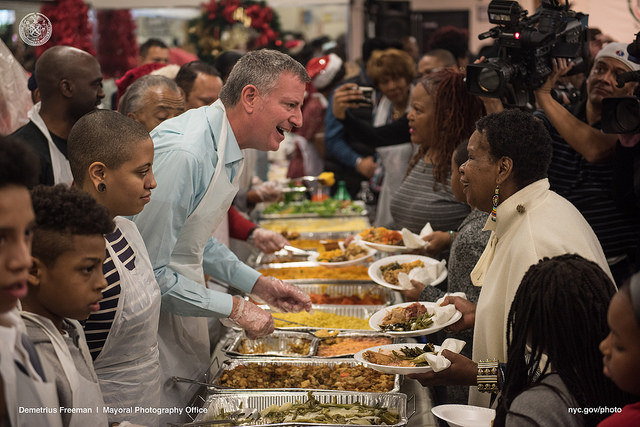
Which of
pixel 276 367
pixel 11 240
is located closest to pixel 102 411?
pixel 11 240

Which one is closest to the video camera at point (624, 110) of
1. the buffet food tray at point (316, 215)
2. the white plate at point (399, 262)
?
the white plate at point (399, 262)

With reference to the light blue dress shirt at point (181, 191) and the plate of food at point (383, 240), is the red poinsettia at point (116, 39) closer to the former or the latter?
the plate of food at point (383, 240)

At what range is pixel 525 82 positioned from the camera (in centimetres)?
260

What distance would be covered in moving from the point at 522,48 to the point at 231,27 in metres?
3.70

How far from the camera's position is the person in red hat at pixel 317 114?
5.66 m

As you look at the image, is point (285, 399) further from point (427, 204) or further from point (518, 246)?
point (427, 204)

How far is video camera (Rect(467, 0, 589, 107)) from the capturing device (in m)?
2.54

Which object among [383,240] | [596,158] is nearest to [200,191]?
[383,240]

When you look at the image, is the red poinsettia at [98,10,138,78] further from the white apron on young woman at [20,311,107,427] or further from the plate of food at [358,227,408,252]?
the white apron on young woman at [20,311,107,427]

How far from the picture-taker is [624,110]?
2.29 metres

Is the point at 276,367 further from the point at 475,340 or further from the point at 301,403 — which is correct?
the point at 475,340

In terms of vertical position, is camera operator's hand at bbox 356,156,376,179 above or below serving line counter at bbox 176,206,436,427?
above

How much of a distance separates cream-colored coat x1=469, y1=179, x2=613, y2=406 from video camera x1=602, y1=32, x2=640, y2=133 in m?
0.59

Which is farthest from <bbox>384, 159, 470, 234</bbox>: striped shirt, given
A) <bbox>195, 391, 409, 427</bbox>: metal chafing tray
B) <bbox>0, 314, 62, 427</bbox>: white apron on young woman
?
<bbox>0, 314, 62, 427</bbox>: white apron on young woman
